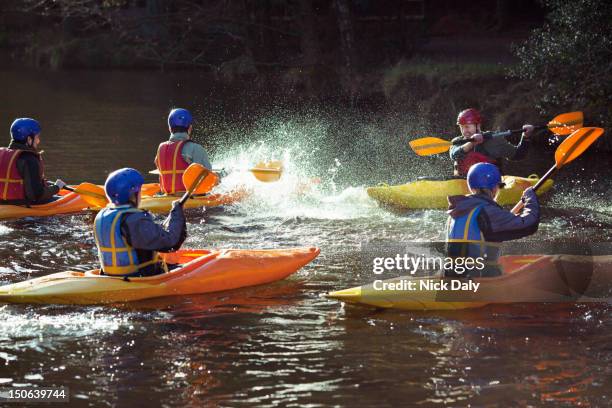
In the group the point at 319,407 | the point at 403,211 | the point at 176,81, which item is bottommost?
the point at 319,407

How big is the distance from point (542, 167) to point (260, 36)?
423 inches

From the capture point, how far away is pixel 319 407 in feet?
18.3

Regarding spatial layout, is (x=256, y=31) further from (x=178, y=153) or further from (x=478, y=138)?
(x=478, y=138)

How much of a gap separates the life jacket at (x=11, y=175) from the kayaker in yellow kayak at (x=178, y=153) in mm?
1266

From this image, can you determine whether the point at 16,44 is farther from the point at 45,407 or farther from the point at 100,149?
the point at 45,407

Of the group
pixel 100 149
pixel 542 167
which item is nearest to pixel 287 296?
pixel 542 167

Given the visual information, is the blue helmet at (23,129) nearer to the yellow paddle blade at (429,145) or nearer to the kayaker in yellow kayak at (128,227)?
the kayaker in yellow kayak at (128,227)

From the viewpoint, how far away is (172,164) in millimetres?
10227

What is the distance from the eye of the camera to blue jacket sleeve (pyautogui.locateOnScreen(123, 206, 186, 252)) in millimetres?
6738

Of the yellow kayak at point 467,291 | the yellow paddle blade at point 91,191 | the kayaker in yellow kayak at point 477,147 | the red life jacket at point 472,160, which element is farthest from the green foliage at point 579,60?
the yellow paddle blade at point 91,191

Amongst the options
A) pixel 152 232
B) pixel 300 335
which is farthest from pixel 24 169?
pixel 300 335

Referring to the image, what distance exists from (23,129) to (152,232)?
3.53 metres

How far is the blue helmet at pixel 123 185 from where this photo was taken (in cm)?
674

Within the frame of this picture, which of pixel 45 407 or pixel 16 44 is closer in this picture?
pixel 45 407
